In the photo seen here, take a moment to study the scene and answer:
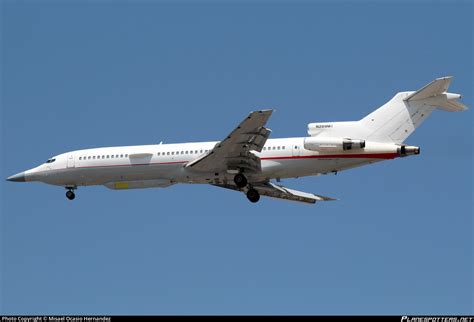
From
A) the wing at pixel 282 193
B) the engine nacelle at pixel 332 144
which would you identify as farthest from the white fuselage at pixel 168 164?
the wing at pixel 282 193

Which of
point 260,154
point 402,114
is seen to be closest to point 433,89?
point 402,114

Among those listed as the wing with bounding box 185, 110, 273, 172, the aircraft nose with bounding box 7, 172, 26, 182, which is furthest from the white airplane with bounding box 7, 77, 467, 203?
the aircraft nose with bounding box 7, 172, 26, 182

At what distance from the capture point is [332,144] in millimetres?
52594

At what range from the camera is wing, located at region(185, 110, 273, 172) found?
51.9 metres

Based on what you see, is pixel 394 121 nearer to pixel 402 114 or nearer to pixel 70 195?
pixel 402 114

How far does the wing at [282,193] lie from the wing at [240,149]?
114 inches

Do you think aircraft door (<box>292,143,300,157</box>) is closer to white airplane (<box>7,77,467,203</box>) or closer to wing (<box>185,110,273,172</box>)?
white airplane (<box>7,77,467,203</box>)

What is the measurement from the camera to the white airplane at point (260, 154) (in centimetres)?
5256

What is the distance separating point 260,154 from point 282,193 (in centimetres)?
581

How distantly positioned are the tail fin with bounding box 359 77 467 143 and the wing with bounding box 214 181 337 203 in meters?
7.69

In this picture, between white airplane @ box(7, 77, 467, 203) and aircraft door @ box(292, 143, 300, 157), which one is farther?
aircraft door @ box(292, 143, 300, 157)

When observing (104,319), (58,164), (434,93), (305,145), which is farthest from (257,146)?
(104,319)

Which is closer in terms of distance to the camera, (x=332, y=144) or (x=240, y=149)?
(x=332, y=144)

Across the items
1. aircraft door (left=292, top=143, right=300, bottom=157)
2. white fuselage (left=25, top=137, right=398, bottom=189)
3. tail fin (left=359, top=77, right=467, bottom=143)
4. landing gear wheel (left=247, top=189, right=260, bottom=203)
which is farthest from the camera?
landing gear wheel (left=247, top=189, right=260, bottom=203)
